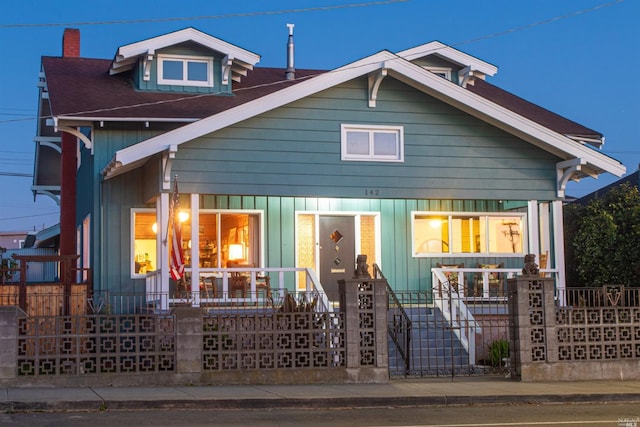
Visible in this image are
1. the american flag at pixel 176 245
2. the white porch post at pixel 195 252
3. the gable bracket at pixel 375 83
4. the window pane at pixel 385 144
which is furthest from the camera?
the window pane at pixel 385 144

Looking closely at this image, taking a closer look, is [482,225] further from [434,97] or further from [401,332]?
[401,332]

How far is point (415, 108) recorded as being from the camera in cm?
2152

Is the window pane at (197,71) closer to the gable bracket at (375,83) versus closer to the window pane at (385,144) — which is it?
the gable bracket at (375,83)

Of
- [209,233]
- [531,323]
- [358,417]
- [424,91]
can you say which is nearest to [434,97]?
[424,91]

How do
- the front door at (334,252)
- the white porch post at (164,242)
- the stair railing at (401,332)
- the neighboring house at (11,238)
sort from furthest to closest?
1. the neighboring house at (11,238)
2. the front door at (334,252)
3. the white porch post at (164,242)
4. the stair railing at (401,332)

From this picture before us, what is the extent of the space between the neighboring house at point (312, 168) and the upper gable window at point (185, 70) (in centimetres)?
3

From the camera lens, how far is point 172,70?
2394cm

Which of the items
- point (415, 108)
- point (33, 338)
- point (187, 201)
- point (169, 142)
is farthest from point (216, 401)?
point (415, 108)

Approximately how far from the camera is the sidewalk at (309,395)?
1323 cm

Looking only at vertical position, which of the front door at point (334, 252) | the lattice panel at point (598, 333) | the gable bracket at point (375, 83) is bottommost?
the lattice panel at point (598, 333)

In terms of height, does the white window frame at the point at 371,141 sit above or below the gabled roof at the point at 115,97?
below

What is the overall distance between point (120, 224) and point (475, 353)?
853 cm

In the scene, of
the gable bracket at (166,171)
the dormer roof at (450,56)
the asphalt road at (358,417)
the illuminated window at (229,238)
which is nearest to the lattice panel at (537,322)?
the asphalt road at (358,417)

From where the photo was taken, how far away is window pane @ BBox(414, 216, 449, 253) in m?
23.1
